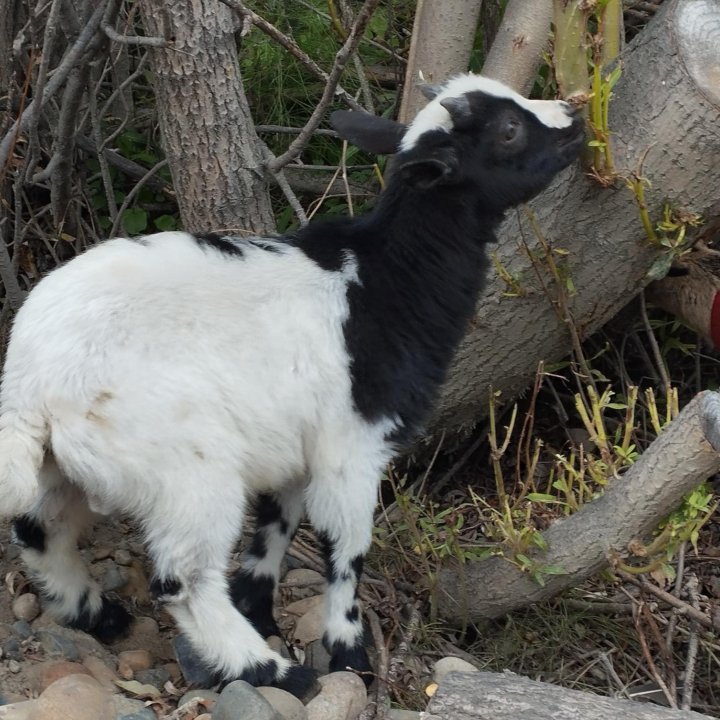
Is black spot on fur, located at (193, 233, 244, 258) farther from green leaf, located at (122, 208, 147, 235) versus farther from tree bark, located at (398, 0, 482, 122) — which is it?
green leaf, located at (122, 208, 147, 235)

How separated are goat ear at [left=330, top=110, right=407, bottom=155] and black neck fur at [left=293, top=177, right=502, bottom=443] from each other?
0.72 feet

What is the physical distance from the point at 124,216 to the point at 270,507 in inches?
87.1

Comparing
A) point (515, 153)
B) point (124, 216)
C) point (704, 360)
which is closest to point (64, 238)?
point (124, 216)

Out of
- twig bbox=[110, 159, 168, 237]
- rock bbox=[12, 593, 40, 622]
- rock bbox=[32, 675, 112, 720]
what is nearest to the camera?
rock bbox=[32, 675, 112, 720]

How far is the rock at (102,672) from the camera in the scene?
3.45m

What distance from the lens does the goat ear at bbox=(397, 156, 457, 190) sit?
367cm

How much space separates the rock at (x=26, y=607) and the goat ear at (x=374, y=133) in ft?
6.46

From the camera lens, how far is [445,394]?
4.78m

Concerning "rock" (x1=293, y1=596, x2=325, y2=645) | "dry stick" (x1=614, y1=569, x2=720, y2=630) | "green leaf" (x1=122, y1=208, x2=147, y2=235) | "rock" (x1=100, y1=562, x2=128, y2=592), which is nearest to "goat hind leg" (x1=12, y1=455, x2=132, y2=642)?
"rock" (x1=100, y1=562, x2=128, y2=592)

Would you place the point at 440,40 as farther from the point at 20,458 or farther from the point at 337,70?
the point at 20,458

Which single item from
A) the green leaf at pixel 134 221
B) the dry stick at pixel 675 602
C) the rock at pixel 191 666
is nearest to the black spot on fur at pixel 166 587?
the rock at pixel 191 666

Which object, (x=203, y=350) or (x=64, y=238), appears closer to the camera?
(x=203, y=350)

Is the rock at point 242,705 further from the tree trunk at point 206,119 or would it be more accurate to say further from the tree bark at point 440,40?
the tree bark at point 440,40

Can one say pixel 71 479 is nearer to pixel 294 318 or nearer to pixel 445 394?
pixel 294 318
